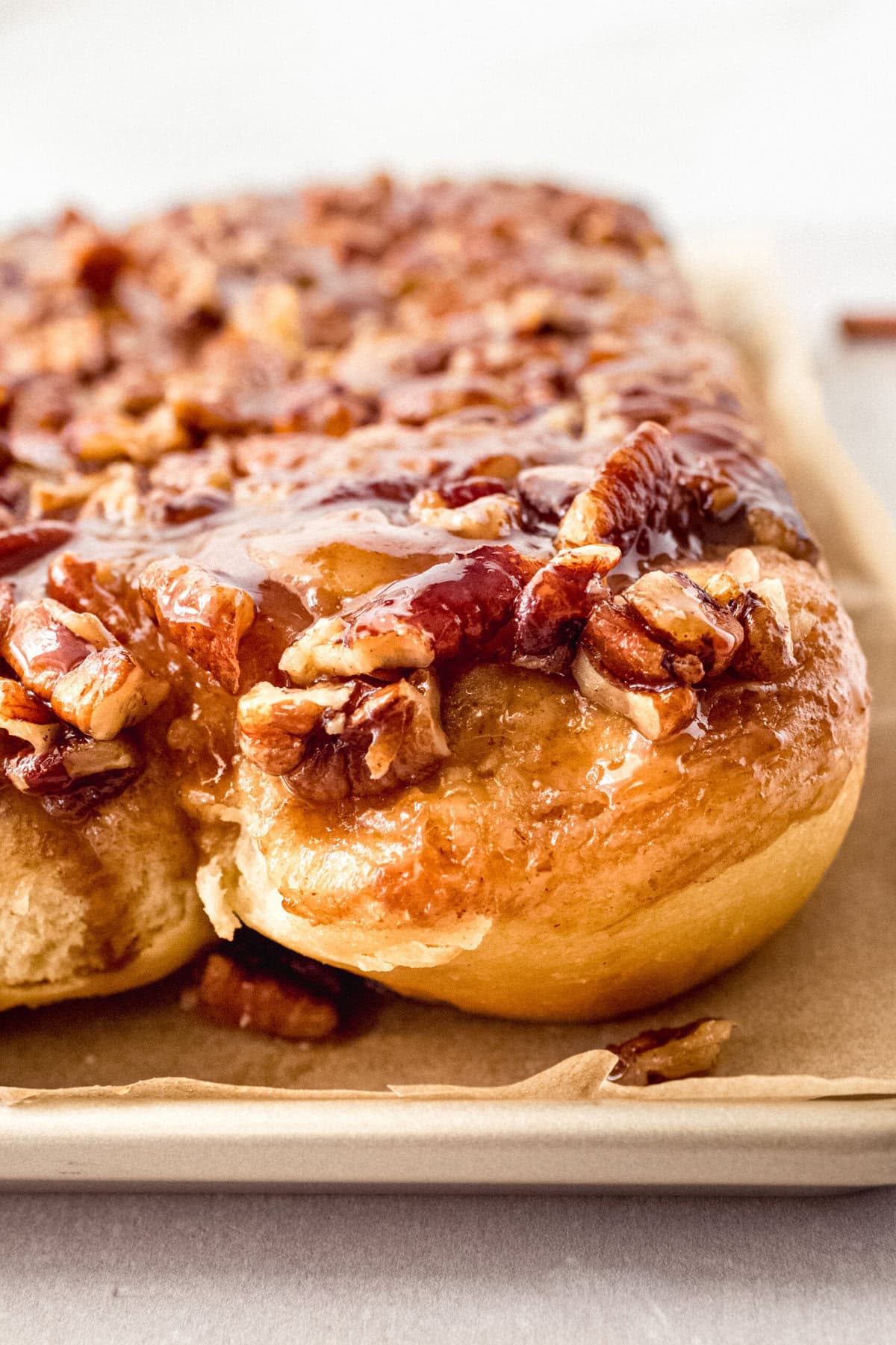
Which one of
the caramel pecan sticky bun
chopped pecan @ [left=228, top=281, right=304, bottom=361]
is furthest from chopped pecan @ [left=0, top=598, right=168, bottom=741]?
chopped pecan @ [left=228, top=281, right=304, bottom=361]

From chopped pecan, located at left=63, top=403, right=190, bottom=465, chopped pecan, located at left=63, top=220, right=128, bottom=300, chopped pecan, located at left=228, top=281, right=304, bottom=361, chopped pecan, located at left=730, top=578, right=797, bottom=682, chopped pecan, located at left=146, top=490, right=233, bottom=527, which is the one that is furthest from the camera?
chopped pecan, located at left=63, top=220, right=128, bottom=300

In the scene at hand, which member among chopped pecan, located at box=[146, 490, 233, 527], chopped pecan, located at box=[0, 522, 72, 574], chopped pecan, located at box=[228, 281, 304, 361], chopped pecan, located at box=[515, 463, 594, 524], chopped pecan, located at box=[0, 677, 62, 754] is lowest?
chopped pecan, located at box=[0, 677, 62, 754]

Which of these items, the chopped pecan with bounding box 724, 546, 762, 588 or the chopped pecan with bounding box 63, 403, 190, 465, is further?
the chopped pecan with bounding box 63, 403, 190, 465

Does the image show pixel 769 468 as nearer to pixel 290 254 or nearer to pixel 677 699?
pixel 677 699

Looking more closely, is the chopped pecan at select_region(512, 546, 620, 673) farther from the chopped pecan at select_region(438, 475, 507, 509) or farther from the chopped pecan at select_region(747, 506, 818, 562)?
the chopped pecan at select_region(747, 506, 818, 562)

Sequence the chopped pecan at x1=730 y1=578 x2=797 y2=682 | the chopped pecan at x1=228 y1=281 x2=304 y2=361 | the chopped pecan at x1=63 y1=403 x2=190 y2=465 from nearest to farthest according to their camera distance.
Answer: the chopped pecan at x1=730 y1=578 x2=797 y2=682, the chopped pecan at x1=63 y1=403 x2=190 y2=465, the chopped pecan at x1=228 y1=281 x2=304 y2=361

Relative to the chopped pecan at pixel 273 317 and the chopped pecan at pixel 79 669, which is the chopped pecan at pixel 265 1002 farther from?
the chopped pecan at pixel 273 317

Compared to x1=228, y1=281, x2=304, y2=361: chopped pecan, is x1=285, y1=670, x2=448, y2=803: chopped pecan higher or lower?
lower

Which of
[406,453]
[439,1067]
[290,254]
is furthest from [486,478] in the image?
[290,254]
